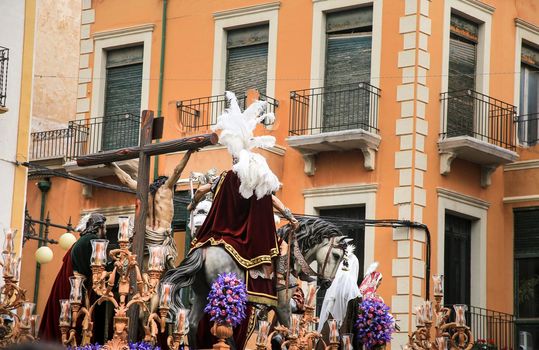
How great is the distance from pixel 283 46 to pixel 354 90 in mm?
1990

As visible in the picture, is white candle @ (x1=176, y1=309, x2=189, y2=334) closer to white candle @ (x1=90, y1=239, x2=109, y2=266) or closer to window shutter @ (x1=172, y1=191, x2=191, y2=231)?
white candle @ (x1=90, y1=239, x2=109, y2=266)

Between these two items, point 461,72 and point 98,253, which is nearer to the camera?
point 98,253

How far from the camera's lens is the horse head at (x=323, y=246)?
1680 cm

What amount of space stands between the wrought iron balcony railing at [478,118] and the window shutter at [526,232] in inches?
46.4

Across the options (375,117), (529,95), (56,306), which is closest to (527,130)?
(529,95)

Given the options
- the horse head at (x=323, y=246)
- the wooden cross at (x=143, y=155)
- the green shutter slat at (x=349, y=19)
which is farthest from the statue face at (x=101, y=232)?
the green shutter slat at (x=349, y=19)

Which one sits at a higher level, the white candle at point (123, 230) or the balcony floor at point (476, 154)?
the balcony floor at point (476, 154)

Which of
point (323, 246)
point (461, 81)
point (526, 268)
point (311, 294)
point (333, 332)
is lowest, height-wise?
point (333, 332)

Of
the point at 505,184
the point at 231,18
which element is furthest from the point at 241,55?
the point at 505,184

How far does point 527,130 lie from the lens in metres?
27.1

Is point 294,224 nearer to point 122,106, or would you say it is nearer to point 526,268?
point 526,268

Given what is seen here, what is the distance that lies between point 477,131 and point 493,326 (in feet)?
10.9

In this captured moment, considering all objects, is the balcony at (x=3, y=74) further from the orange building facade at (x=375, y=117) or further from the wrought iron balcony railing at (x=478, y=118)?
the wrought iron balcony railing at (x=478, y=118)

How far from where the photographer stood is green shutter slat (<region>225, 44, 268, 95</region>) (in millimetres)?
26844
